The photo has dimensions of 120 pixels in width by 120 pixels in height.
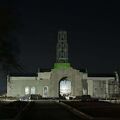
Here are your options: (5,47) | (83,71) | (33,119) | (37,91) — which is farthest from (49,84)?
(5,47)

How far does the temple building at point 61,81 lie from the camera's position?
15150 cm

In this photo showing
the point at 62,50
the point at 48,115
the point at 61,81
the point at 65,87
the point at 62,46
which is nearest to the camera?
the point at 48,115

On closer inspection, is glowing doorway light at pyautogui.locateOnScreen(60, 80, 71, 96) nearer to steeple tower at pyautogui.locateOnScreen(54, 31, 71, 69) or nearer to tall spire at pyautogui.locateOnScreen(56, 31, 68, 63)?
steeple tower at pyautogui.locateOnScreen(54, 31, 71, 69)

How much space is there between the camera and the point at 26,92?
A: 151m

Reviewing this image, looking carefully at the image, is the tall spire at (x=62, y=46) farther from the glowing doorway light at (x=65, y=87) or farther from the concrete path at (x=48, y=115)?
the concrete path at (x=48, y=115)

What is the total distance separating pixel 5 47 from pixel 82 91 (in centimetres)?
12684

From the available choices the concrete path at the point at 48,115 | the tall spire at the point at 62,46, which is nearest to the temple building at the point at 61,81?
the tall spire at the point at 62,46

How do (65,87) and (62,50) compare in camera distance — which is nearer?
(62,50)

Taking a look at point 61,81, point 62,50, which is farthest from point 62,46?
point 61,81

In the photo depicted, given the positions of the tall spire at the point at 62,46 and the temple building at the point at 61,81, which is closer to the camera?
the temple building at the point at 61,81

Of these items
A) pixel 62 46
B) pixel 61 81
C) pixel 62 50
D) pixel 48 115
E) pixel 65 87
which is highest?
pixel 62 46

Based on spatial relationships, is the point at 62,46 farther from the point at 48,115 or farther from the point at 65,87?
the point at 48,115

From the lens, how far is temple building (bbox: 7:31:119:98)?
152m

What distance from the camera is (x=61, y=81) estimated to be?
156m
